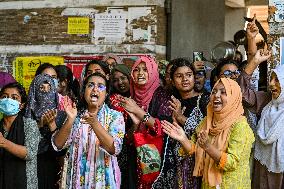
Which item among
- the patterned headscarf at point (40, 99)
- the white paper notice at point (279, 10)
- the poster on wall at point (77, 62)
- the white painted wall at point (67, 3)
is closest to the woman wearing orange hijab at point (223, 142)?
the white paper notice at point (279, 10)

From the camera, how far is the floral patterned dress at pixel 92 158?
4938 mm

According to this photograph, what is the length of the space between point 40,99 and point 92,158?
0.86m

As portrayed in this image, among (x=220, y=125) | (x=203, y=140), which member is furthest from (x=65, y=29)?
(x=203, y=140)

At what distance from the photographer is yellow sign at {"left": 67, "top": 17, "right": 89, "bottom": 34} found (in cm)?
905

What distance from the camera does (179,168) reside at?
5.16m

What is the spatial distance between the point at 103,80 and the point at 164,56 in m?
3.85

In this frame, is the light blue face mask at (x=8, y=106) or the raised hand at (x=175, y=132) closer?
the raised hand at (x=175, y=132)

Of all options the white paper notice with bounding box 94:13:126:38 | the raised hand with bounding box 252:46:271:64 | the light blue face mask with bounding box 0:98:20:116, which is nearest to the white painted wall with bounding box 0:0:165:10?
the white paper notice with bounding box 94:13:126:38

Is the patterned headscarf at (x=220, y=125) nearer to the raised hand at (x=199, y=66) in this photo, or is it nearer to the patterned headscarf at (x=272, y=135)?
the patterned headscarf at (x=272, y=135)

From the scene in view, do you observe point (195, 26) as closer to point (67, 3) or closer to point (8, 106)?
point (67, 3)

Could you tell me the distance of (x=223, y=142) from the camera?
464 centimetres

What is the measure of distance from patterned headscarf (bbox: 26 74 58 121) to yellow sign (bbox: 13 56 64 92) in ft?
11.7

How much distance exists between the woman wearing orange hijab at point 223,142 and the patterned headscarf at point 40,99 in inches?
47.7

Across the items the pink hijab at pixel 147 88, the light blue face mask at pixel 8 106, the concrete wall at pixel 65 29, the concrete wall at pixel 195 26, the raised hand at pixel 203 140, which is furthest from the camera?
the concrete wall at pixel 195 26
